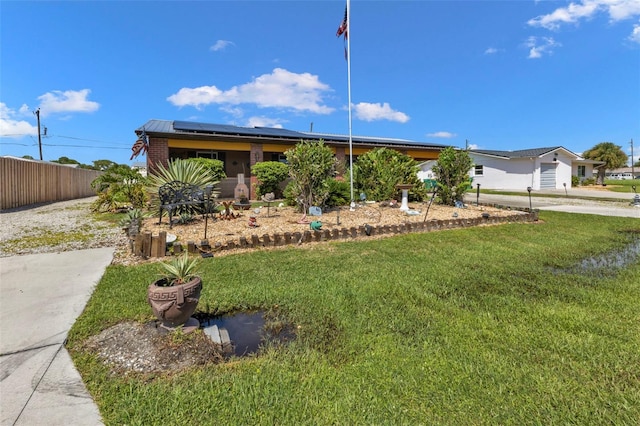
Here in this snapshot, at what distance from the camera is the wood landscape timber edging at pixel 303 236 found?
17.4 ft

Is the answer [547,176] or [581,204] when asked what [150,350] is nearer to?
[581,204]

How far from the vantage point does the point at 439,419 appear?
1.81 metres

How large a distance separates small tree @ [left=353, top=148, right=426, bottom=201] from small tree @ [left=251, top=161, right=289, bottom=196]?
3.77 m

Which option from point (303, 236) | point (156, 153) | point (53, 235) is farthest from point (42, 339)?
point (156, 153)

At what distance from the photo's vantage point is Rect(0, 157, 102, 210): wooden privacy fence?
480 inches

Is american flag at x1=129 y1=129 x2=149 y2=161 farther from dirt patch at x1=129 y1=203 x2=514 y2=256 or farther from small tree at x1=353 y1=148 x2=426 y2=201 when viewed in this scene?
small tree at x1=353 y1=148 x2=426 y2=201

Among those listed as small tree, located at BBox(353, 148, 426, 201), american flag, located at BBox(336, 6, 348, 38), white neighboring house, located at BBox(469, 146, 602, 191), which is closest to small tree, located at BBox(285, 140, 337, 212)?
small tree, located at BBox(353, 148, 426, 201)

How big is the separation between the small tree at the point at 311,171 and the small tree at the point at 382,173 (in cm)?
262

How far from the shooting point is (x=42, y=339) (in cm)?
274

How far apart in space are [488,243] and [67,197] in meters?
21.9

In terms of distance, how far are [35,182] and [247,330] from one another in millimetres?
17215

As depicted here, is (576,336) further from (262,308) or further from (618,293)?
(262,308)

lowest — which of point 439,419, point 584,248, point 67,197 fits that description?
point 439,419

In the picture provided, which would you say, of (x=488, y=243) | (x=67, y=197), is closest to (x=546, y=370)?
(x=488, y=243)
